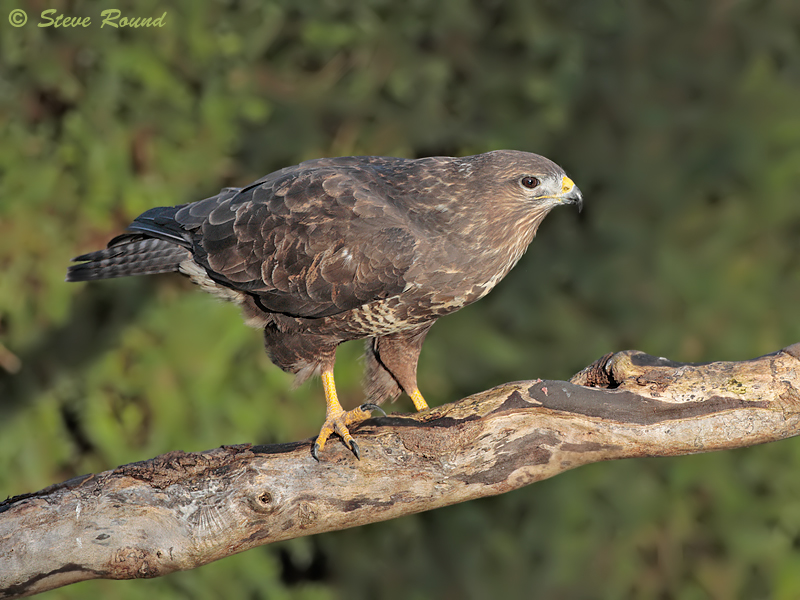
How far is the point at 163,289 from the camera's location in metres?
4.49

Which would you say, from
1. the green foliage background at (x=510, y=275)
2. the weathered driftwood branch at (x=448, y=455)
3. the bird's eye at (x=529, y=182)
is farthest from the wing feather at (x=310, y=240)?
the green foliage background at (x=510, y=275)

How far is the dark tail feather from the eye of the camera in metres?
3.56

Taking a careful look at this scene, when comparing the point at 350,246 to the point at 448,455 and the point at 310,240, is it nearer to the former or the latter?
the point at 310,240

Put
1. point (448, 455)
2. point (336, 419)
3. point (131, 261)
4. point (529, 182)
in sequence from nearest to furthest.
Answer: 1. point (448, 455)
2. point (529, 182)
3. point (336, 419)
4. point (131, 261)

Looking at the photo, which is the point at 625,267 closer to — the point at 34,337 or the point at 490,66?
the point at 490,66

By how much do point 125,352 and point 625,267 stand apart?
291 centimetres

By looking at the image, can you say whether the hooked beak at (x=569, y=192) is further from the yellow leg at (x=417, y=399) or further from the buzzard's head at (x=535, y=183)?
the yellow leg at (x=417, y=399)

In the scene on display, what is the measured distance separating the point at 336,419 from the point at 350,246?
27.4 inches

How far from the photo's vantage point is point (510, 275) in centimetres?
467

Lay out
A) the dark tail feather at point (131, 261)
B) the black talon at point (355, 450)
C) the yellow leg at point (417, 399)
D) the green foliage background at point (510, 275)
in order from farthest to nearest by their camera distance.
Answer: the green foliage background at point (510, 275) → the yellow leg at point (417, 399) → the dark tail feather at point (131, 261) → the black talon at point (355, 450)

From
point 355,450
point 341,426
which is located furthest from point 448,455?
point 341,426

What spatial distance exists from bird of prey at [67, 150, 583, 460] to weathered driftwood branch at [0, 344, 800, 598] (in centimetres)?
25

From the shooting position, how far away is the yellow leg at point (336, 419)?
304 centimetres

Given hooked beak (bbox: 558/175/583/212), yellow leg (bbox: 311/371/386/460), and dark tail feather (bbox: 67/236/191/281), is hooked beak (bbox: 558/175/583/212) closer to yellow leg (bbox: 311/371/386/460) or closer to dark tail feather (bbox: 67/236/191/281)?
yellow leg (bbox: 311/371/386/460)
